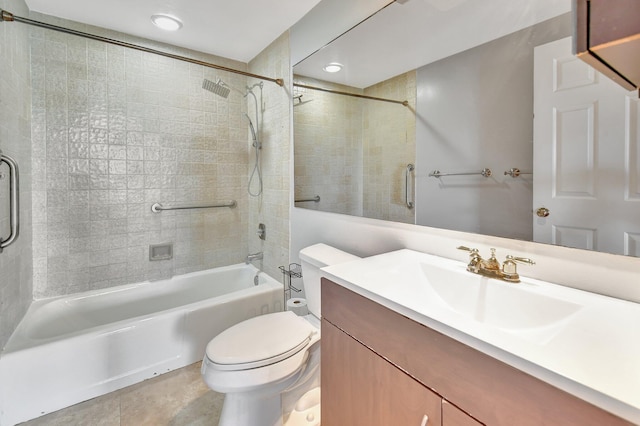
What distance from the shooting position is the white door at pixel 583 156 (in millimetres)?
741

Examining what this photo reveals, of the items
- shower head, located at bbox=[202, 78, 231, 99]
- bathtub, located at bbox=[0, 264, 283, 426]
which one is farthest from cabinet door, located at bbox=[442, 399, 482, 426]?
shower head, located at bbox=[202, 78, 231, 99]

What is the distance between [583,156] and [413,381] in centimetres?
78

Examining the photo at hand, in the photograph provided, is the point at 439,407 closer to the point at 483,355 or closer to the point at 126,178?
the point at 483,355

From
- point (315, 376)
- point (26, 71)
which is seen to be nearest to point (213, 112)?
point (26, 71)

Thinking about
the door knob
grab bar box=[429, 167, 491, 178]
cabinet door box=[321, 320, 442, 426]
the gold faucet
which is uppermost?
grab bar box=[429, 167, 491, 178]

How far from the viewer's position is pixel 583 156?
81 cm

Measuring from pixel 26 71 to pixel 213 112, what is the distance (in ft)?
3.87

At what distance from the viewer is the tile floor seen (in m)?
1.46

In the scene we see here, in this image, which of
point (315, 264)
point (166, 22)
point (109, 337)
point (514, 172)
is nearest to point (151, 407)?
point (109, 337)

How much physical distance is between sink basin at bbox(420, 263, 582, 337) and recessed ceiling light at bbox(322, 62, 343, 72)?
132 cm

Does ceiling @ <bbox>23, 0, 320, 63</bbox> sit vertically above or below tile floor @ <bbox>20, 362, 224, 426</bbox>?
above

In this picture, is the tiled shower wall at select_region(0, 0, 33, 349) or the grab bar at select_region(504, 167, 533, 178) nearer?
the grab bar at select_region(504, 167, 533, 178)

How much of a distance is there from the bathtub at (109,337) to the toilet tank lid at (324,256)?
0.86 meters

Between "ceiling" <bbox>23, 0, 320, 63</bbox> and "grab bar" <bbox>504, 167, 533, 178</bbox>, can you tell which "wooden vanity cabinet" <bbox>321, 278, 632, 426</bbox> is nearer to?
"grab bar" <bbox>504, 167, 533, 178</bbox>
